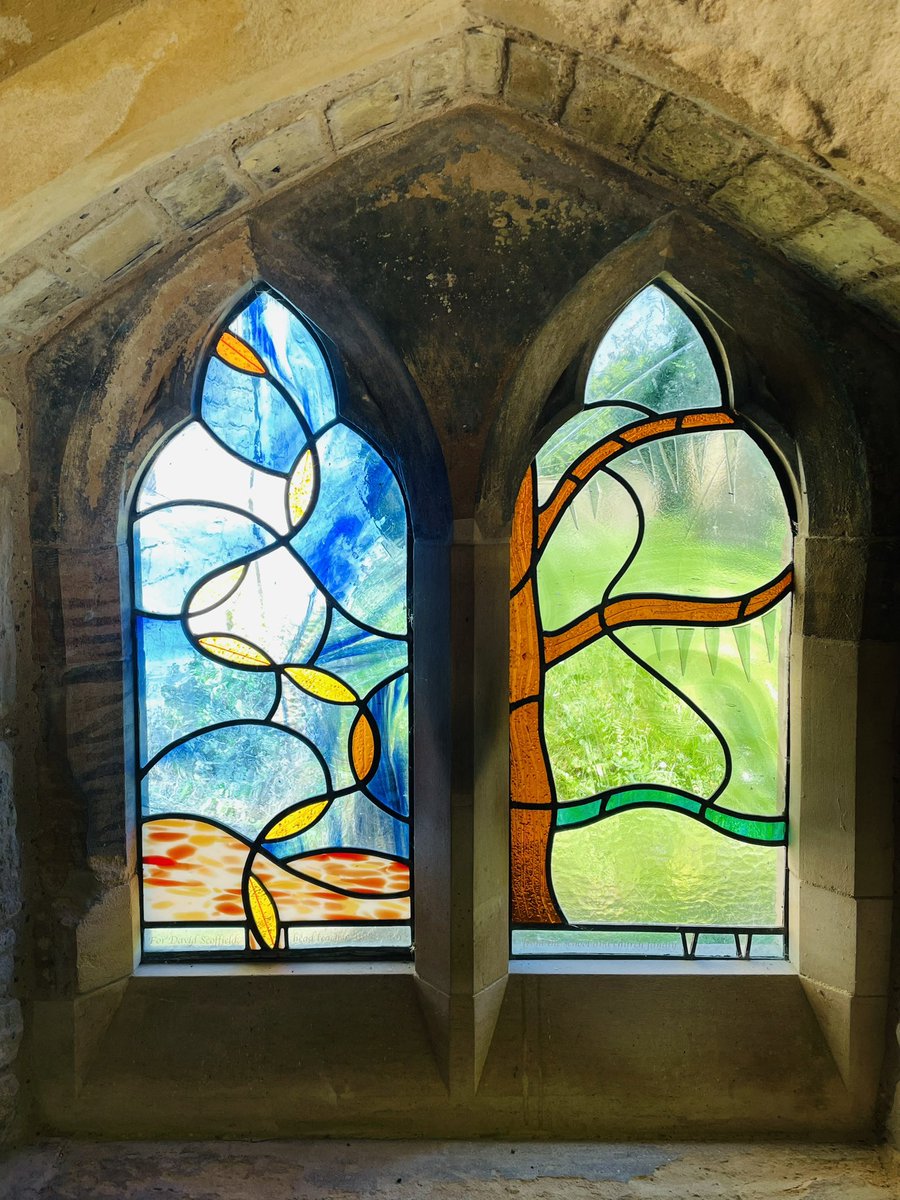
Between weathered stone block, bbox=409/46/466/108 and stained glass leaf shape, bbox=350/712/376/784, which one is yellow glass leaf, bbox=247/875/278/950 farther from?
weathered stone block, bbox=409/46/466/108

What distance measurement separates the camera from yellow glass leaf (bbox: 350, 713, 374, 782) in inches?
92.5

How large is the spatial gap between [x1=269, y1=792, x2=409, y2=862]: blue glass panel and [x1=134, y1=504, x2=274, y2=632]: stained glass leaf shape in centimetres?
66

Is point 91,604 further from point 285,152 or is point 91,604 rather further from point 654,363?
point 654,363

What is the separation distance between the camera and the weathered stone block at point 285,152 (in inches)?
68.6

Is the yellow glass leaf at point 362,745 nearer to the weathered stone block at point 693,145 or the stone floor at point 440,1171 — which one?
the stone floor at point 440,1171

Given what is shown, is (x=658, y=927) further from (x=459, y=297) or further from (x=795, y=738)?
(x=459, y=297)

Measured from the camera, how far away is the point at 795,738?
234 cm

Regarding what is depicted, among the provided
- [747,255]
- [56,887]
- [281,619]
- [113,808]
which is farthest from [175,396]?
[747,255]

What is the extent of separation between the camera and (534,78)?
5.70 ft

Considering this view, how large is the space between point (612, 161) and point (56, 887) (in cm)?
212

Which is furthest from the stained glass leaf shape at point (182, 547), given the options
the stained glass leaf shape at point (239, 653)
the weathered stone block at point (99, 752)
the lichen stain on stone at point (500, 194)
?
the lichen stain on stone at point (500, 194)

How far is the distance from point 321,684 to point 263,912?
0.62 meters

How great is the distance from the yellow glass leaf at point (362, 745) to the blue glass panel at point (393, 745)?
0.02 metres

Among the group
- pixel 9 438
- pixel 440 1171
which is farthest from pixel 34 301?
pixel 440 1171
